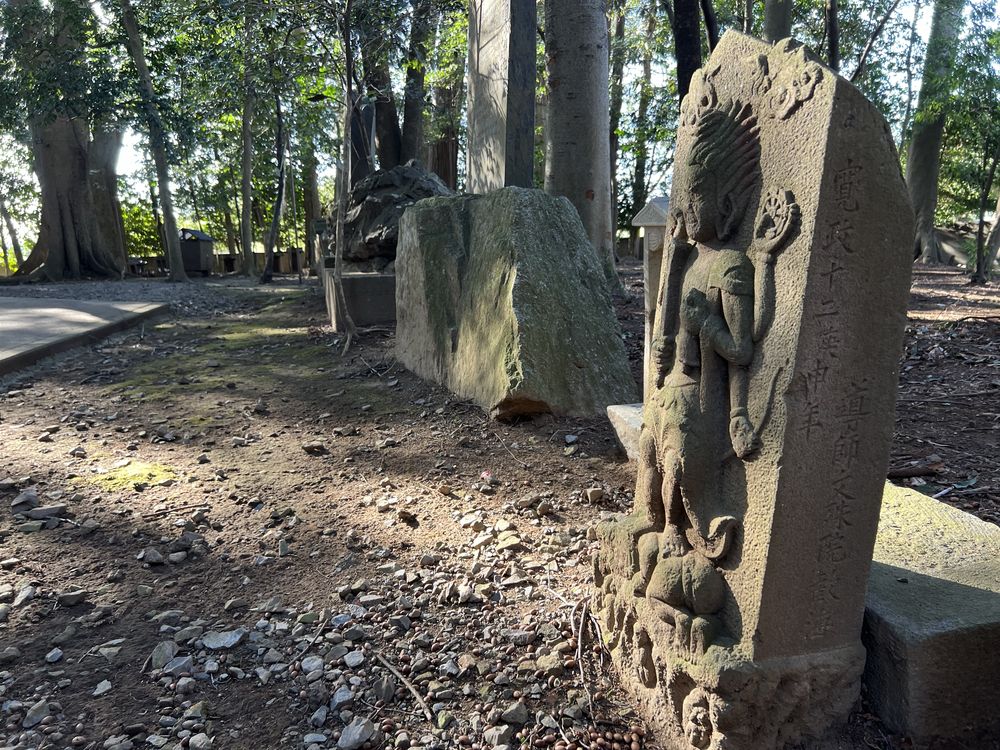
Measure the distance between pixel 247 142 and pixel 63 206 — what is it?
4.56 metres

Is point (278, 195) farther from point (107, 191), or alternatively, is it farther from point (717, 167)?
point (717, 167)

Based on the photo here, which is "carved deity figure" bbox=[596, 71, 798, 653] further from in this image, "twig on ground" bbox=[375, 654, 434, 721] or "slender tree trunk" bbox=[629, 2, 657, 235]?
"slender tree trunk" bbox=[629, 2, 657, 235]

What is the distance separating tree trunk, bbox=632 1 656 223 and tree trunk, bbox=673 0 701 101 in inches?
316

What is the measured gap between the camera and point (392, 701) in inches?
83.2

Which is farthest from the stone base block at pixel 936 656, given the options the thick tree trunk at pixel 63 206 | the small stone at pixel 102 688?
the thick tree trunk at pixel 63 206

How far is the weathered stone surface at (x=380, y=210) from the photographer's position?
8.61m

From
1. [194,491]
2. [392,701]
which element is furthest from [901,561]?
[194,491]

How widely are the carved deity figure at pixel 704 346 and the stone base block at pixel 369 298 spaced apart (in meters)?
5.78

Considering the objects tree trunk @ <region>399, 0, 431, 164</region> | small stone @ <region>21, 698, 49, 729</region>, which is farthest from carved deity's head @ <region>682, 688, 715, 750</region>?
tree trunk @ <region>399, 0, 431, 164</region>

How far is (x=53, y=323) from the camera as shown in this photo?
834 cm

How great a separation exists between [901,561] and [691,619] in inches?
36.3

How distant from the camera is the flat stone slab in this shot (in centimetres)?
655

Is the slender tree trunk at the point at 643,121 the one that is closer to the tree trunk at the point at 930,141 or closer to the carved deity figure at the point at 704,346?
the tree trunk at the point at 930,141

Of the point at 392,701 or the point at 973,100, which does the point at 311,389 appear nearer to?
the point at 392,701
